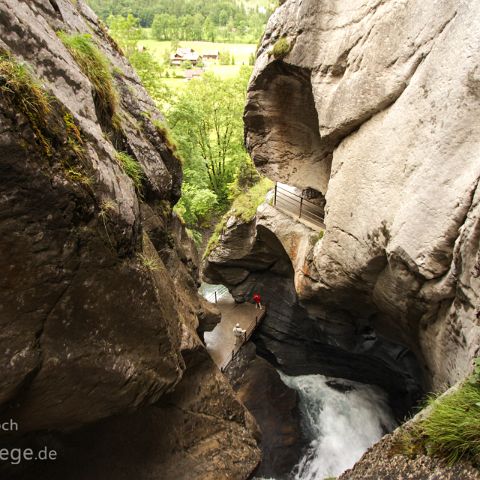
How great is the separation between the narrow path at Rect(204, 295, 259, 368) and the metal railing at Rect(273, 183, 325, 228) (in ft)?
16.8

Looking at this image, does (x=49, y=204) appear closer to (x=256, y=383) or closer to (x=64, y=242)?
(x=64, y=242)

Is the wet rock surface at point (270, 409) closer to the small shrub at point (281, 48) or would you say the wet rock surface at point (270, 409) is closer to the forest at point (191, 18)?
the small shrub at point (281, 48)

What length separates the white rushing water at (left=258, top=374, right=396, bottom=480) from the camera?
11540mm

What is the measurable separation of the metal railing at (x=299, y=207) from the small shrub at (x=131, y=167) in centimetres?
664

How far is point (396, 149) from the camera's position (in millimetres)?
7277

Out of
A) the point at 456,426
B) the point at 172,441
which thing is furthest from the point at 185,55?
the point at 456,426

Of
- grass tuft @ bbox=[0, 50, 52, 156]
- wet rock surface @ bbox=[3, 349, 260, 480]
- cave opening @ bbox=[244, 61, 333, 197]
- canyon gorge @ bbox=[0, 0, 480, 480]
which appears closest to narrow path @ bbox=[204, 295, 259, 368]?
canyon gorge @ bbox=[0, 0, 480, 480]

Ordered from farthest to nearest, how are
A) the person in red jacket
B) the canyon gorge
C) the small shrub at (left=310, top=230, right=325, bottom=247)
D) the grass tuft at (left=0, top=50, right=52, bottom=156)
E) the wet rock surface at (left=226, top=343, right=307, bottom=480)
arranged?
the person in red jacket → the wet rock surface at (left=226, top=343, right=307, bottom=480) → the small shrub at (left=310, top=230, right=325, bottom=247) → the canyon gorge → the grass tuft at (left=0, top=50, right=52, bottom=156)

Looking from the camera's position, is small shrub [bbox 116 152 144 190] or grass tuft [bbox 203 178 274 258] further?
grass tuft [bbox 203 178 274 258]

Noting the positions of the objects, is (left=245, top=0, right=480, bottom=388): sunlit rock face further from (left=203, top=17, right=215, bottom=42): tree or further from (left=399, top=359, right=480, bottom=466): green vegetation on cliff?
(left=203, top=17, right=215, bottom=42): tree

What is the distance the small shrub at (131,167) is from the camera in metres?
6.43

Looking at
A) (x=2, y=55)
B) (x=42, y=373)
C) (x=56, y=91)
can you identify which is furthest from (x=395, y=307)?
(x=2, y=55)

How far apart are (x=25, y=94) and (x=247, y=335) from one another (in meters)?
12.5

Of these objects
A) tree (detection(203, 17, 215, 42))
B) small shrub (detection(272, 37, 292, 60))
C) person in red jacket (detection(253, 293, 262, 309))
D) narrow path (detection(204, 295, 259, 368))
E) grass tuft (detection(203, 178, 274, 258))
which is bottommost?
narrow path (detection(204, 295, 259, 368))
